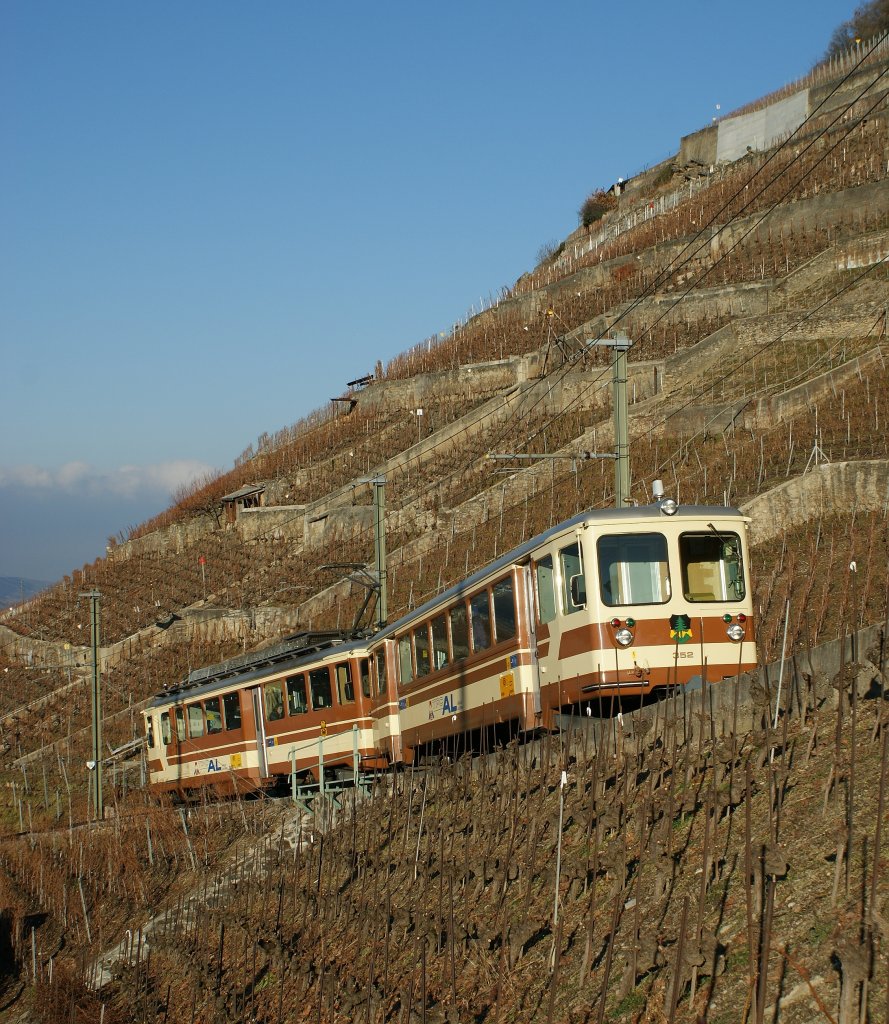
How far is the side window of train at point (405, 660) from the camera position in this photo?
1964cm

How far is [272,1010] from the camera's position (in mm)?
12008

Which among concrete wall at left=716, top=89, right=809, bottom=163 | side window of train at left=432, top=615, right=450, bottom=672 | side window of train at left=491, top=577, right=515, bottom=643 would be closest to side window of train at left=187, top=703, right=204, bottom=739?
side window of train at left=432, top=615, right=450, bottom=672

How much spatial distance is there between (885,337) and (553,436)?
10926mm

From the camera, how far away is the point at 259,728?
2444 cm

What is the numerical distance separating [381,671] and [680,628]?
7.34 meters

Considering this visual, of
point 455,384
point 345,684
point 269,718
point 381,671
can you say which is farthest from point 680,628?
point 455,384

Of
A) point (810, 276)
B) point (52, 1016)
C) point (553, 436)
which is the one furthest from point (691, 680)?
point (810, 276)

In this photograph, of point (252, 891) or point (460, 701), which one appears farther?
point (460, 701)

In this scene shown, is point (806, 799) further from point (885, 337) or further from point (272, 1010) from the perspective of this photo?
point (885, 337)

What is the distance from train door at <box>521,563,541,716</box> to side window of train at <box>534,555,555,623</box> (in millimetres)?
131

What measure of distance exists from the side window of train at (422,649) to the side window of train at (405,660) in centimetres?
31

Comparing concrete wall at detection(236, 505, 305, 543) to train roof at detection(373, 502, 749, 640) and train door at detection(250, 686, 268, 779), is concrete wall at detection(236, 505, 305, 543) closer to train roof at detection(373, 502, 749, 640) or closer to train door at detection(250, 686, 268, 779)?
train door at detection(250, 686, 268, 779)

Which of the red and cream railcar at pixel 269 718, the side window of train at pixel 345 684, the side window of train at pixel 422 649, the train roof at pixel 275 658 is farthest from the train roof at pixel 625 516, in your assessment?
the train roof at pixel 275 658

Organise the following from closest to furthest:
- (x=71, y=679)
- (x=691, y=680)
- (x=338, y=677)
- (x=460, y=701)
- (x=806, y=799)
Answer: (x=806, y=799)
(x=691, y=680)
(x=460, y=701)
(x=338, y=677)
(x=71, y=679)
